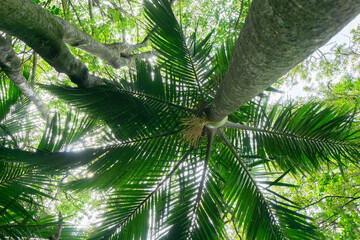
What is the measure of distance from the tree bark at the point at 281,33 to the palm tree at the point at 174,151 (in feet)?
4.11

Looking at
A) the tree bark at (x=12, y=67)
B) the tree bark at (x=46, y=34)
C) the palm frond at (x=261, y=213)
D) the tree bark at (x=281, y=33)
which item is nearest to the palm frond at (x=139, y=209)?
the palm frond at (x=261, y=213)

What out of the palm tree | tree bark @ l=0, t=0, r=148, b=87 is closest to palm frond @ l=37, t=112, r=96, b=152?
the palm tree

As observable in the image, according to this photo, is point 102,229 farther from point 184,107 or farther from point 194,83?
point 194,83

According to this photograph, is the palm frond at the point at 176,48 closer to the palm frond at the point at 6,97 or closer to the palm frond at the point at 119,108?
the palm frond at the point at 119,108

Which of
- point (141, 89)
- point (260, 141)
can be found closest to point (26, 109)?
point (141, 89)

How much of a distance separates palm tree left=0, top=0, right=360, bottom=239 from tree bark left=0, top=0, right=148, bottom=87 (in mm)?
274

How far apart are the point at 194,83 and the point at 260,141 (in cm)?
113

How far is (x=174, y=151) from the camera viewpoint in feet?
8.97

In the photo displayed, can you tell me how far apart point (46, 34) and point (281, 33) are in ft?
6.84

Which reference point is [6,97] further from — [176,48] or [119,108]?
[176,48]

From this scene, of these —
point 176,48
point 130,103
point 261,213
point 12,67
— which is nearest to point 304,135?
point 261,213

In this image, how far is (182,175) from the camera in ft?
8.82

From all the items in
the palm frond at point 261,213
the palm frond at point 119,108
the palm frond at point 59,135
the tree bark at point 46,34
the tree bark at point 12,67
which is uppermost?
the tree bark at point 12,67

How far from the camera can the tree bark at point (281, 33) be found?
2.15 ft
